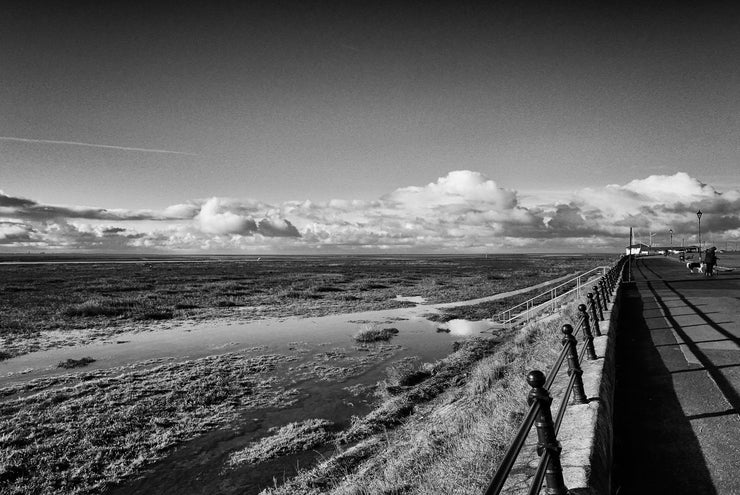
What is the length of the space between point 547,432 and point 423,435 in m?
5.99

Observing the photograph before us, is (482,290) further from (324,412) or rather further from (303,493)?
(303,493)

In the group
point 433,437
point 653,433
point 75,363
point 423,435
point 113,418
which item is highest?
point 653,433

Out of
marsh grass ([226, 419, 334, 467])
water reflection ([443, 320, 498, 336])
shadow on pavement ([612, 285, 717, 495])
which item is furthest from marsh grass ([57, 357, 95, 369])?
shadow on pavement ([612, 285, 717, 495])

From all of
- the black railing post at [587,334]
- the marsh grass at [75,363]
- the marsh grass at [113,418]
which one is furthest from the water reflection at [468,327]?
the marsh grass at [75,363]

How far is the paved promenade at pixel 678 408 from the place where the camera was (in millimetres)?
4094

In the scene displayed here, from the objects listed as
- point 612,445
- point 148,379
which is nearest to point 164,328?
point 148,379

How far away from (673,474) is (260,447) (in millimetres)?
7977

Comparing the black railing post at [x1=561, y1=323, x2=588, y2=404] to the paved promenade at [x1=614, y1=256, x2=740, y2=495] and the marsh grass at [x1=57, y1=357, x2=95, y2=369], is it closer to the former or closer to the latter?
the paved promenade at [x1=614, y1=256, x2=740, y2=495]

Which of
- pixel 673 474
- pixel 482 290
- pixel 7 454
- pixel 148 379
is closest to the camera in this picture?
pixel 673 474

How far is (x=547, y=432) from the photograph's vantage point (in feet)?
9.55

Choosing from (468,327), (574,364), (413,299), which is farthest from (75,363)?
(413,299)

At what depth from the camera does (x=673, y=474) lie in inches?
163

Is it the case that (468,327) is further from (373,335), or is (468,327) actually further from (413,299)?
(413,299)

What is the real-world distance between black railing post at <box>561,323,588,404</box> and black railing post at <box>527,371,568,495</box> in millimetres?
1964
